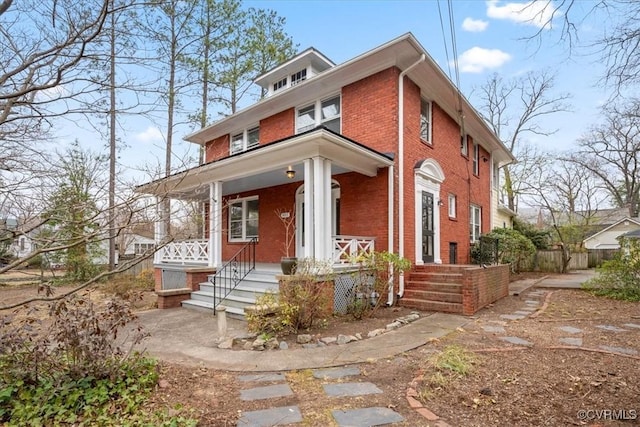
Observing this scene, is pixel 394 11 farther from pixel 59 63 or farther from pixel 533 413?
pixel 533 413

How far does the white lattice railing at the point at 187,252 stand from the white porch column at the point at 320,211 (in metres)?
4.43

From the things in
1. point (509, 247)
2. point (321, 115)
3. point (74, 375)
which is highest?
point (321, 115)

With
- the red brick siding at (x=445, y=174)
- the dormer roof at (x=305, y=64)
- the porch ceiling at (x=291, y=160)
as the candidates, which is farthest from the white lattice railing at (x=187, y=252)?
the dormer roof at (x=305, y=64)

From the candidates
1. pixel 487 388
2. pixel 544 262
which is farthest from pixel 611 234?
pixel 487 388

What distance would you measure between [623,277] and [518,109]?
2153 centimetres

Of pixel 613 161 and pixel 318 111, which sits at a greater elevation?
pixel 613 161

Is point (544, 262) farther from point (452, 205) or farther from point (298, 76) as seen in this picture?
point (298, 76)

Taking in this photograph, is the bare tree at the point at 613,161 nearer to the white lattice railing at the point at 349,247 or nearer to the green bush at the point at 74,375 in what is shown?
the white lattice railing at the point at 349,247

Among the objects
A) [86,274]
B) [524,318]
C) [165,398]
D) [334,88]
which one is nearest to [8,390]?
[165,398]

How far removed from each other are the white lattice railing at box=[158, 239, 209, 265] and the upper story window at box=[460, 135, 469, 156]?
9.68m

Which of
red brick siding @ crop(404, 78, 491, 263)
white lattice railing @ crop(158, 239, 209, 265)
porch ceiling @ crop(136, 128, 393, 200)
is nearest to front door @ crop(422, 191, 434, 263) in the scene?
red brick siding @ crop(404, 78, 491, 263)

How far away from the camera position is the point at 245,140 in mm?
13516

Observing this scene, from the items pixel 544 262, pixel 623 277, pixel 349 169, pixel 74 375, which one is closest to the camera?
pixel 74 375

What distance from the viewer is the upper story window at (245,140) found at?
42.9 ft
